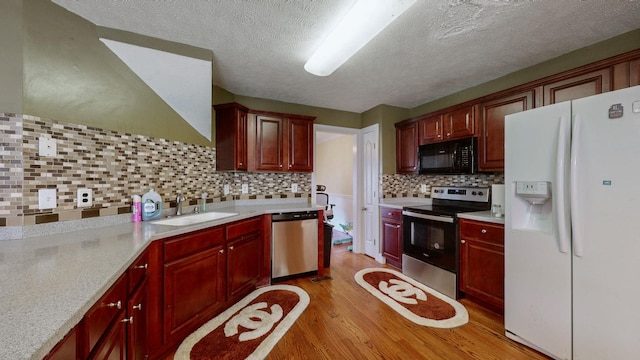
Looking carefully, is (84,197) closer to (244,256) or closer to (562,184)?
(244,256)

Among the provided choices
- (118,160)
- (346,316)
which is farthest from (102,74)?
(346,316)

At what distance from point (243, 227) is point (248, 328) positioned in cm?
87

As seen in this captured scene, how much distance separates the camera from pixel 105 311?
0.92 m

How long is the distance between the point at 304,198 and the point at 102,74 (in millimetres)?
2585

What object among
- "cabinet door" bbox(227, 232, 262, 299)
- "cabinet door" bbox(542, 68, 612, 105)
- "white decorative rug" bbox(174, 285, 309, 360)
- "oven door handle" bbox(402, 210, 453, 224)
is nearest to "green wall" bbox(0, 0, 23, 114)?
"cabinet door" bbox(227, 232, 262, 299)

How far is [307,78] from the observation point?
9.05 ft

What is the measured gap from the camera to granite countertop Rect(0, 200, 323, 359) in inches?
21.9

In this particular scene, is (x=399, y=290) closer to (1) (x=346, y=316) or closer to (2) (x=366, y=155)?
(1) (x=346, y=316)

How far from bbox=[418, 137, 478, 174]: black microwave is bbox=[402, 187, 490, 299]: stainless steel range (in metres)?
0.33

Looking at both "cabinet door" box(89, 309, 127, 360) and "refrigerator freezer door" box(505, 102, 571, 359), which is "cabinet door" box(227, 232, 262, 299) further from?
"refrigerator freezer door" box(505, 102, 571, 359)

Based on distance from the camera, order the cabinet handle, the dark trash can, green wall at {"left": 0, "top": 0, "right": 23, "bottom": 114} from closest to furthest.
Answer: the cabinet handle → green wall at {"left": 0, "top": 0, "right": 23, "bottom": 114} → the dark trash can

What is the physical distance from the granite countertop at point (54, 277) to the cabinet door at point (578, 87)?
3.28 meters

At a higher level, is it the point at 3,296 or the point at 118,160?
the point at 118,160

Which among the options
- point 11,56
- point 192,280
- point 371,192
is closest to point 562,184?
point 371,192
